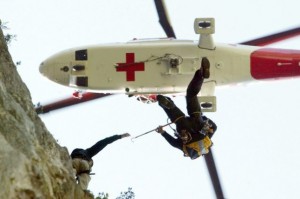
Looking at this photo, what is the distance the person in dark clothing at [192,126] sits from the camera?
10.2 m

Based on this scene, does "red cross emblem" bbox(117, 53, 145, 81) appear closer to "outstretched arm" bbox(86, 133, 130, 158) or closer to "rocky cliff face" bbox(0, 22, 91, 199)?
"outstretched arm" bbox(86, 133, 130, 158)

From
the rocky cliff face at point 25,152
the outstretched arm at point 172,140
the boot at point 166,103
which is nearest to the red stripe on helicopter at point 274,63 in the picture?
the boot at point 166,103

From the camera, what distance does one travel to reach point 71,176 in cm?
833

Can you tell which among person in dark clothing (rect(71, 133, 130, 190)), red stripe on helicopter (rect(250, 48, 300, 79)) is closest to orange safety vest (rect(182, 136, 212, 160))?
person in dark clothing (rect(71, 133, 130, 190))

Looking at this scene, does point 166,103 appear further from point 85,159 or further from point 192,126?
point 85,159

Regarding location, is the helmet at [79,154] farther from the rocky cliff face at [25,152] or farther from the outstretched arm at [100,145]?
the rocky cliff face at [25,152]

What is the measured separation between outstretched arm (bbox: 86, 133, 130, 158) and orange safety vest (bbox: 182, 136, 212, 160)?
124cm

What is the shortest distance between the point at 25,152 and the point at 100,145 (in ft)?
10.9

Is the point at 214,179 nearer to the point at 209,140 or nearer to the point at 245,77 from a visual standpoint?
the point at 209,140

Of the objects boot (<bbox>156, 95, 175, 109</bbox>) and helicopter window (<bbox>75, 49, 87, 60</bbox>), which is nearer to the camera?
boot (<bbox>156, 95, 175, 109</bbox>)

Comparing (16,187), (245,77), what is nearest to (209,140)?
(245,77)

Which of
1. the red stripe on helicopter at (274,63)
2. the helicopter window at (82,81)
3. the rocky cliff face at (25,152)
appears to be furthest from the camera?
the helicopter window at (82,81)

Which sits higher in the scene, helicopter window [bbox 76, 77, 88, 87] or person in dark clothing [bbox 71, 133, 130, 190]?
helicopter window [bbox 76, 77, 88, 87]

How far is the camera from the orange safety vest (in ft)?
33.7
